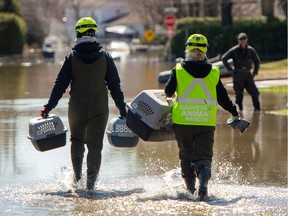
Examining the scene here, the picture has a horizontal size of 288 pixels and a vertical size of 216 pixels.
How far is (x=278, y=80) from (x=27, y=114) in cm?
1101

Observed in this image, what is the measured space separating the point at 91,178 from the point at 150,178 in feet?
4.05

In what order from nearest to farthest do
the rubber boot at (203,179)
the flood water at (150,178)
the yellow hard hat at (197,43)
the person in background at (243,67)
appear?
1. the flood water at (150,178)
2. the rubber boot at (203,179)
3. the yellow hard hat at (197,43)
4. the person in background at (243,67)

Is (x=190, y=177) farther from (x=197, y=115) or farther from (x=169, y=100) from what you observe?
(x=169, y=100)

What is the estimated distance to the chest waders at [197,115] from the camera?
875cm

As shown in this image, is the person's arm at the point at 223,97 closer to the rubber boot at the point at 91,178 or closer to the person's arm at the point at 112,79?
the person's arm at the point at 112,79

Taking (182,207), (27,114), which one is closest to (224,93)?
(182,207)

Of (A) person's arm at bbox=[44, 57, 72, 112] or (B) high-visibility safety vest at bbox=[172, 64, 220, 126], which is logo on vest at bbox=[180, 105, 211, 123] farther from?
(A) person's arm at bbox=[44, 57, 72, 112]

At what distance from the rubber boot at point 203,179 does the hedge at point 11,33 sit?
48424mm

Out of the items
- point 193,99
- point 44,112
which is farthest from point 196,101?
point 44,112

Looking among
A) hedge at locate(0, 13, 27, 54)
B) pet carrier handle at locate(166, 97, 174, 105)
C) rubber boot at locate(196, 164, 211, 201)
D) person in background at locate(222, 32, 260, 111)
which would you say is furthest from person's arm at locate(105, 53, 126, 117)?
hedge at locate(0, 13, 27, 54)

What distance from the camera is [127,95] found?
853 inches

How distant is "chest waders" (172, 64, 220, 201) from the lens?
28.7 feet

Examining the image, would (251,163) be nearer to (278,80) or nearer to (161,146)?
(161,146)

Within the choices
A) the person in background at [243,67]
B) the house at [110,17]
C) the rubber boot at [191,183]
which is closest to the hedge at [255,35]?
the person in background at [243,67]
